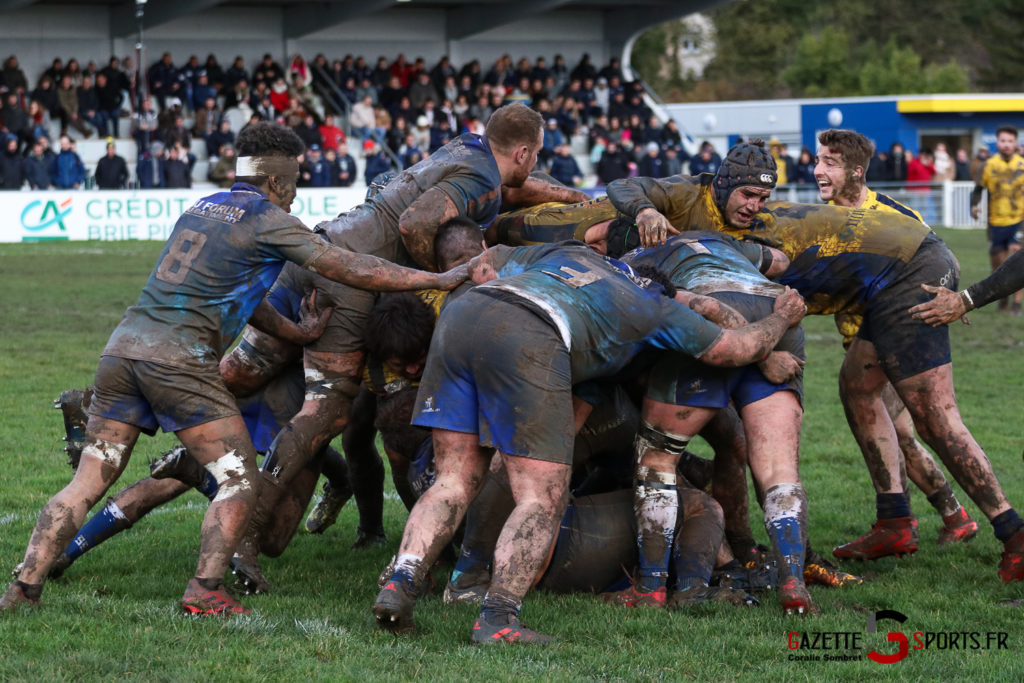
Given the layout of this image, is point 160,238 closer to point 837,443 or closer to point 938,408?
point 837,443

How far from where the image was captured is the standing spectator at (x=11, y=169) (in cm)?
2541

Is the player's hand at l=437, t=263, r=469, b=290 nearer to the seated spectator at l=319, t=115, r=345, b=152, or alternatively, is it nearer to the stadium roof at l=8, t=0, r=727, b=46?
the seated spectator at l=319, t=115, r=345, b=152

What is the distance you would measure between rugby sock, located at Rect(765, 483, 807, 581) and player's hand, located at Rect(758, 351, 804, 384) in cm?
46

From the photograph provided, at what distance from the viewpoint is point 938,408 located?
6.50m

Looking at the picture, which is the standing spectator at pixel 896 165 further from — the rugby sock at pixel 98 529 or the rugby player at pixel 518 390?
the rugby sock at pixel 98 529

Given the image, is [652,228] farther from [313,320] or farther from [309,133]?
[309,133]

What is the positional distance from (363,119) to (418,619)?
28202mm

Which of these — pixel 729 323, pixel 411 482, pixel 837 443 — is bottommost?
pixel 837 443

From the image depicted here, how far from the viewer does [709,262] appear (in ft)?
20.0

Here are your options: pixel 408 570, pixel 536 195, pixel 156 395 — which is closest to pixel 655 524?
pixel 408 570

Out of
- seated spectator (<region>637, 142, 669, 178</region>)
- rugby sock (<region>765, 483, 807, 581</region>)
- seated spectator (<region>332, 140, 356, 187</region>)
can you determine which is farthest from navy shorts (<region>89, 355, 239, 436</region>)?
seated spectator (<region>637, 142, 669, 178</region>)

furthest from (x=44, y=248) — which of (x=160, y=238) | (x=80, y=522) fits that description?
(x=80, y=522)

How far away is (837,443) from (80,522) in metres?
5.99

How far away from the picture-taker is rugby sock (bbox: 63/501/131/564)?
6.16 meters
